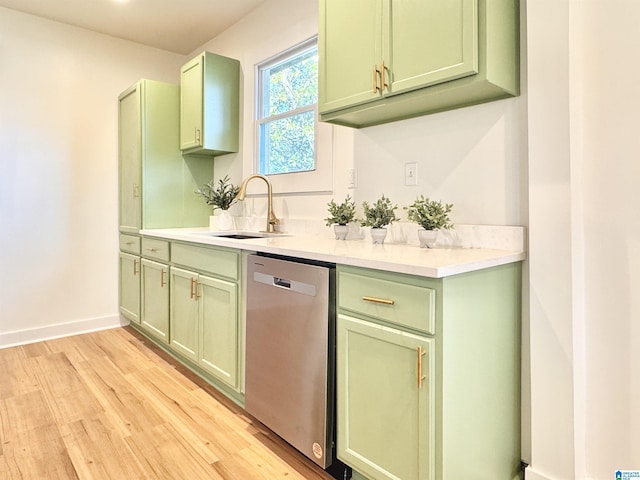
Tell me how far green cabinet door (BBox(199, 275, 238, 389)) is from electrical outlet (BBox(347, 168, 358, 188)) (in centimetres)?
81

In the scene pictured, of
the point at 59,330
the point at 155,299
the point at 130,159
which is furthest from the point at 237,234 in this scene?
the point at 59,330

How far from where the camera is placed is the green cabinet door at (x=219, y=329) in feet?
6.82

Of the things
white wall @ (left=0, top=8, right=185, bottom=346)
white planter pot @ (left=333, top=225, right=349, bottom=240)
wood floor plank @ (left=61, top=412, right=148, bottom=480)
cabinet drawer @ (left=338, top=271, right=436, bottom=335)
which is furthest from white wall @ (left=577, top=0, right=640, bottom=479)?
white wall @ (left=0, top=8, right=185, bottom=346)

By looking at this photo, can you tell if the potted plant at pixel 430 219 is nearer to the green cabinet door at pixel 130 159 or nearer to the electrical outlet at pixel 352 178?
the electrical outlet at pixel 352 178

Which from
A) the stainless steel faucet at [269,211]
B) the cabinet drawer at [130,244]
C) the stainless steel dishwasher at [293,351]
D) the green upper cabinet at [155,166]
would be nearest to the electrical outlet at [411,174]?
the stainless steel dishwasher at [293,351]

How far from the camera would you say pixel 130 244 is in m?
3.38

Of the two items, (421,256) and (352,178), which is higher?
(352,178)

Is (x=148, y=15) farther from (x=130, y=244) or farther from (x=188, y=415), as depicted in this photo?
(x=188, y=415)

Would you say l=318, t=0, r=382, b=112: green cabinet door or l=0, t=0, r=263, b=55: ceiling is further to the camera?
l=0, t=0, r=263, b=55: ceiling

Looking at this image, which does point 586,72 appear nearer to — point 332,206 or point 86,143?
point 332,206

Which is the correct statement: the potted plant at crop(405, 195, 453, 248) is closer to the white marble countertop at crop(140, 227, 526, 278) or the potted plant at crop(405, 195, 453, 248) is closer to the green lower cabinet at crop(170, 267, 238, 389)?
the white marble countertop at crop(140, 227, 526, 278)

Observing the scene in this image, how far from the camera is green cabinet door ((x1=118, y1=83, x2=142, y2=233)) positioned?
126 inches

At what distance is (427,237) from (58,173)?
3.04 m

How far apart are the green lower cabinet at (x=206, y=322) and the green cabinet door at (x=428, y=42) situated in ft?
4.13
